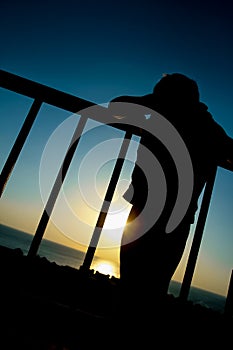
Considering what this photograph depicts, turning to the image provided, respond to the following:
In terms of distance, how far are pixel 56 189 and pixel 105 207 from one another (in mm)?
334

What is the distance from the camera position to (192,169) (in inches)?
65.9

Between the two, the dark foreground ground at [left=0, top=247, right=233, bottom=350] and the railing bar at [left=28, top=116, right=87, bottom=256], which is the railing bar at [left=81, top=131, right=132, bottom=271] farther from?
the railing bar at [left=28, top=116, right=87, bottom=256]

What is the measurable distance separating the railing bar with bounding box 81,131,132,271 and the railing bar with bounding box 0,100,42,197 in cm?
64

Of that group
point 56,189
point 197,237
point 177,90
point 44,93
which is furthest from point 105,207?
point 177,90

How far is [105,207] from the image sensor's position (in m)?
1.57

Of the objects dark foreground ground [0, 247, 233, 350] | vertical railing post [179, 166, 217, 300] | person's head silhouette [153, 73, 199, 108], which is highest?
person's head silhouette [153, 73, 199, 108]

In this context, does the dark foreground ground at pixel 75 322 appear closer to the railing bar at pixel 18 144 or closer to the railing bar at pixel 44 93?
the railing bar at pixel 18 144

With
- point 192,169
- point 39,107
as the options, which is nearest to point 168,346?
point 192,169

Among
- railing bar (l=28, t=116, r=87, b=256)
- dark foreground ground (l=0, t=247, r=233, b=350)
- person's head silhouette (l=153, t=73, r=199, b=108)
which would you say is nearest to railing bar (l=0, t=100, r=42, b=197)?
railing bar (l=28, t=116, r=87, b=256)

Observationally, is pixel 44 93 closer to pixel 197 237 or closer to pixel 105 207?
pixel 105 207

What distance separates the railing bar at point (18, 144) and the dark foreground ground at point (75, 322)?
48 centimetres

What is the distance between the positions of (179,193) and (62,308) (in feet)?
3.18

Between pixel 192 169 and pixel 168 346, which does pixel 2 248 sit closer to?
pixel 168 346

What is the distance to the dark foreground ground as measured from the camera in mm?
1189
